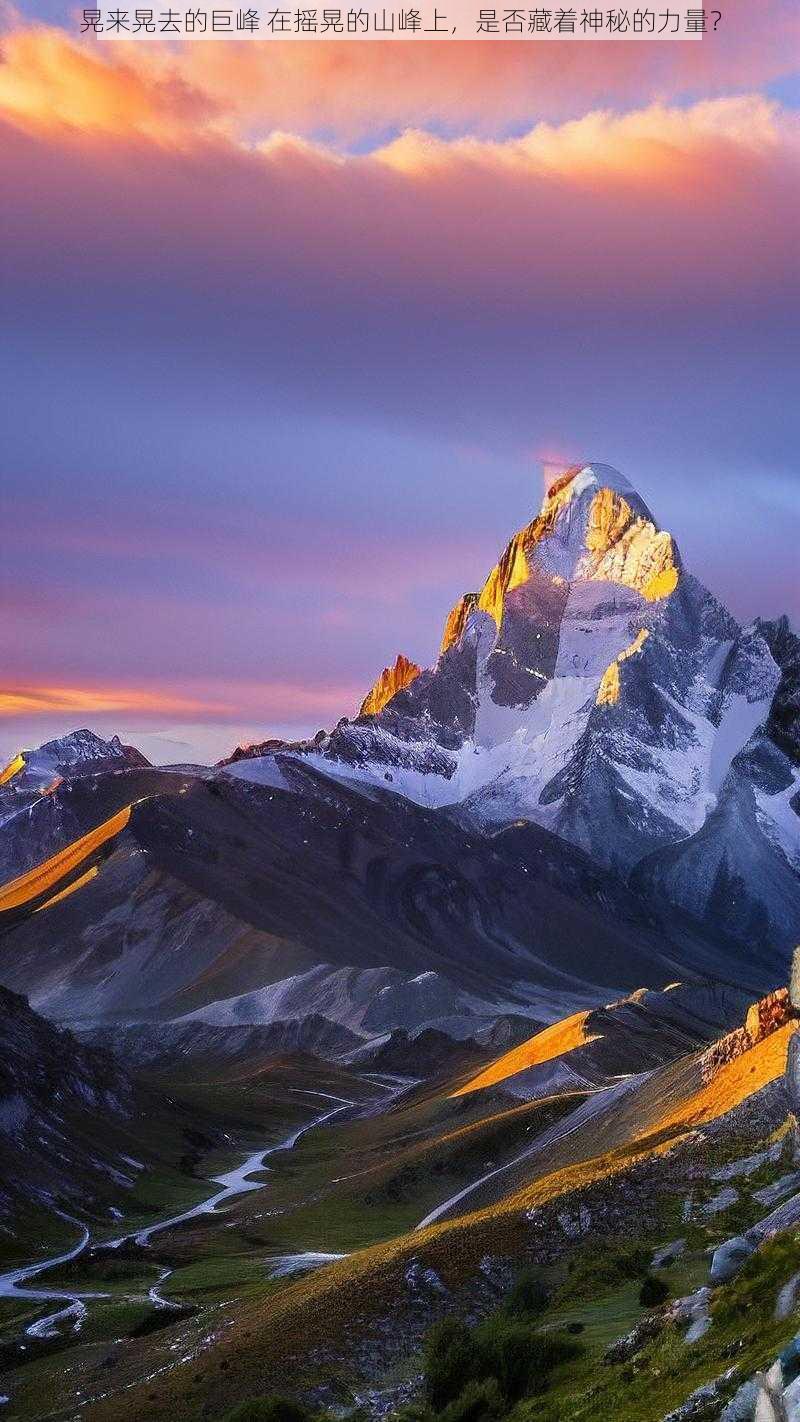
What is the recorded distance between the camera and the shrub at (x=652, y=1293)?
4756cm

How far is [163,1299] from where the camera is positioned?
80438 mm

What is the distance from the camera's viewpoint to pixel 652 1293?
157 ft

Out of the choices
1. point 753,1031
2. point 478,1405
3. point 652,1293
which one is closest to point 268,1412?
point 478,1405

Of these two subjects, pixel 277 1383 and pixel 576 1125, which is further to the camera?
pixel 576 1125

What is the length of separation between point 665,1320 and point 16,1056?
345ft

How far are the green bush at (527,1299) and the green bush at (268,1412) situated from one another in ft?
24.8

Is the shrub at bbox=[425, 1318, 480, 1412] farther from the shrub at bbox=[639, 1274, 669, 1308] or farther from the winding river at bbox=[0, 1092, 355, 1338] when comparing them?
the winding river at bbox=[0, 1092, 355, 1338]

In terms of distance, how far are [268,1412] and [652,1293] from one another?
11.6 meters

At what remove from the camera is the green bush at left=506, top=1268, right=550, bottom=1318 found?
177 ft

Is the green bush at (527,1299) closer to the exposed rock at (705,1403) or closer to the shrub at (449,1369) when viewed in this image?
the shrub at (449,1369)

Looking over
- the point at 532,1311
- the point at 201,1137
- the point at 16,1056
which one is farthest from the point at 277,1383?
the point at 201,1137

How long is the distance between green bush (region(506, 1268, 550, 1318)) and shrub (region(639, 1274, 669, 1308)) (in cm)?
588

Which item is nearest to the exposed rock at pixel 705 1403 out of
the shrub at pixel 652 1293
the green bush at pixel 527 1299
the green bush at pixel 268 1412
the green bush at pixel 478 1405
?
the green bush at pixel 478 1405

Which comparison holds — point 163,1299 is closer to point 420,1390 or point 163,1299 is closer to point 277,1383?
point 277,1383
